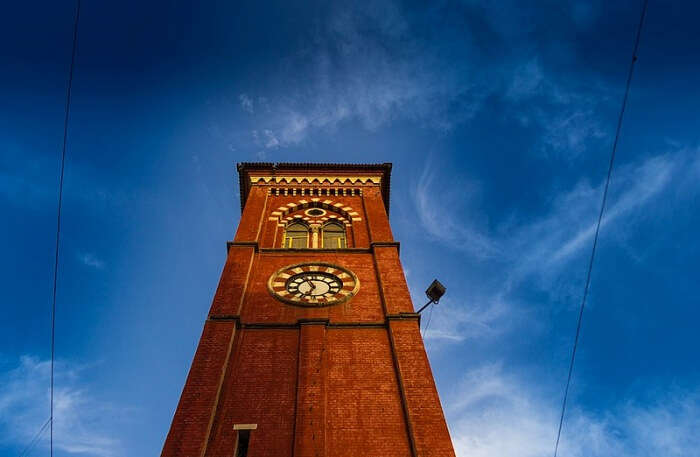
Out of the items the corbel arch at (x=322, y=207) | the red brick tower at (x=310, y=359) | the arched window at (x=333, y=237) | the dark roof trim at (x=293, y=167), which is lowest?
the red brick tower at (x=310, y=359)

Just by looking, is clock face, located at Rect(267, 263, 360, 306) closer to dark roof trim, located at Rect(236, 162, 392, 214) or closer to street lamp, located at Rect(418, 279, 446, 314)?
street lamp, located at Rect(418, 279, 446, 314)

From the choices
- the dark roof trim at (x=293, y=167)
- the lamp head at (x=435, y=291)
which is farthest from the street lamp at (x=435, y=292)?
the dark roof trim at (x=293, y=167)

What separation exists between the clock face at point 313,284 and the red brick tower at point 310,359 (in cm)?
4

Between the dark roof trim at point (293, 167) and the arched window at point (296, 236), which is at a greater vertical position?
the dark roof trim at point (293, 167)

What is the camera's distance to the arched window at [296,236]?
861 inches

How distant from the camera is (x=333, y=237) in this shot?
22594 mm

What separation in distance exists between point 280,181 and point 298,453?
55.6 ft

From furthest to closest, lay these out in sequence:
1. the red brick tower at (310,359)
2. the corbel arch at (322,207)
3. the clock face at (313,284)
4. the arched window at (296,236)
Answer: the corbel arch at (322,207), the arched window at (296,236), the clock face at (313,284), the red brick tower at (310,359)

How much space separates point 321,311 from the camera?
1666cm

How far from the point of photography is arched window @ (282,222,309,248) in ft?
71.8

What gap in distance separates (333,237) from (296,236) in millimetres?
1626

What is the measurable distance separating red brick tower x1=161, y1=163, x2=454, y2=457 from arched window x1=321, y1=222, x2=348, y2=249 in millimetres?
75

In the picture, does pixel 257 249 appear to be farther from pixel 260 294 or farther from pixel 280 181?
pixel 280 181

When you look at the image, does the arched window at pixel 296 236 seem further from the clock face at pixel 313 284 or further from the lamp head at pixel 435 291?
the lamp head at pixel 435 291
